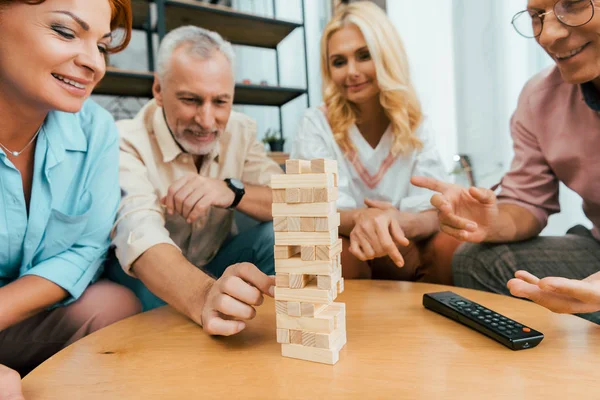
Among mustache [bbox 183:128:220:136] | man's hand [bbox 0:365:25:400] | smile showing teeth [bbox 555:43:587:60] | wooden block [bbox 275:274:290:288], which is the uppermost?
Result: smile showing teeth [bbox 555:43:587:60]

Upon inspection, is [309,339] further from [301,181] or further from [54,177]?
[54,177]

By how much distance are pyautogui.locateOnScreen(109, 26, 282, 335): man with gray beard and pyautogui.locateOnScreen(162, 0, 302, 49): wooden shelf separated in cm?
141

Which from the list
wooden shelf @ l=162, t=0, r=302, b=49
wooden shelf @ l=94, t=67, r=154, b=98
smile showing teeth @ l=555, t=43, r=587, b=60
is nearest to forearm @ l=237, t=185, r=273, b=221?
smile showing teeth @ l=555, t=43, r=587, b=60

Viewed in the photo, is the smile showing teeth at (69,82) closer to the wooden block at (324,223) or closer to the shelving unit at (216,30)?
the wooden block at (324,223)

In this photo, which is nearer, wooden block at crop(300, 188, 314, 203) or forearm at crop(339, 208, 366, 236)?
wooden block at crop(300, 188, 314, 203)

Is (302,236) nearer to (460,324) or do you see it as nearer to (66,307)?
(460,324)

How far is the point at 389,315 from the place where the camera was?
0.82 metres

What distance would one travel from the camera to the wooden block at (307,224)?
63cm

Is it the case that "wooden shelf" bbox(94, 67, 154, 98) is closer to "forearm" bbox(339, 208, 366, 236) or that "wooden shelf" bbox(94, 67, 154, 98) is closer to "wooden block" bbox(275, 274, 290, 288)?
"forearm" bbox(339, 208, 366, 236)

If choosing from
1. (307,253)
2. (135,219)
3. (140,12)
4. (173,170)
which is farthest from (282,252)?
(140,12)

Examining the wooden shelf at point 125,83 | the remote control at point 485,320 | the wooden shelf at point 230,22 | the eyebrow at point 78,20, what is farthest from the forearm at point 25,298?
the wooden shelf at point 230,22

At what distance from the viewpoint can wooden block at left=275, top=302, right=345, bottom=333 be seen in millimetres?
644

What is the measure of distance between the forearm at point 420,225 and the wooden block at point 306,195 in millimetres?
843

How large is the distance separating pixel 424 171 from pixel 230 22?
6.45 feet
